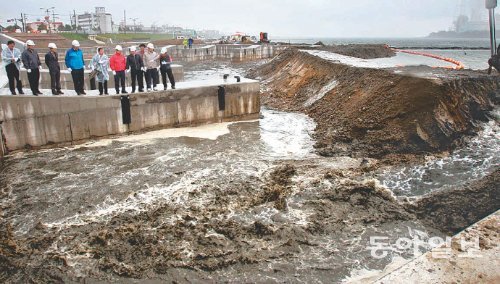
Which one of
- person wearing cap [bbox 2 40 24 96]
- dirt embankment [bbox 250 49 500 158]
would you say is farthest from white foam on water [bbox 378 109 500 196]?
person wearing cap [bbox 2 40 24 96]

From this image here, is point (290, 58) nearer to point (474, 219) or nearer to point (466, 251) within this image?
point (474, 219)

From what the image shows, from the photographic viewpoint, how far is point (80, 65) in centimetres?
1198

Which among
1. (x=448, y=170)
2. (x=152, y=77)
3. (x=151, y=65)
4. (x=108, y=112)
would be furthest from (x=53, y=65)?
(x=448, y=170)

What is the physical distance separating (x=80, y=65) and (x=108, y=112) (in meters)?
1.85

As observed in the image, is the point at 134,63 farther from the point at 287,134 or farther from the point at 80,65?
the point at 287,134

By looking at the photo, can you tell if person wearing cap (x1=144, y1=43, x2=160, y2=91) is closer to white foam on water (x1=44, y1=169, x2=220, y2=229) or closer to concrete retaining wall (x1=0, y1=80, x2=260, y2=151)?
concrete retaining wall (x1=0, y1=80, x2=260, y2=151)

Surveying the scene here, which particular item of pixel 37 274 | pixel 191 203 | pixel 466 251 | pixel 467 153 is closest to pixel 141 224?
pixel 191 203

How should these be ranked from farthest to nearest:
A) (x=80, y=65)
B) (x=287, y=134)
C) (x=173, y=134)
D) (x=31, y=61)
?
(x=287, y=134)
(x=173, y=134)
(x=80, y=65)
(x=31, y=61)

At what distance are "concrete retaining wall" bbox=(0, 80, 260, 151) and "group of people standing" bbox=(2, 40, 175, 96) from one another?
1.54 ft

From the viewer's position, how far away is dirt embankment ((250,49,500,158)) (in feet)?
37.2

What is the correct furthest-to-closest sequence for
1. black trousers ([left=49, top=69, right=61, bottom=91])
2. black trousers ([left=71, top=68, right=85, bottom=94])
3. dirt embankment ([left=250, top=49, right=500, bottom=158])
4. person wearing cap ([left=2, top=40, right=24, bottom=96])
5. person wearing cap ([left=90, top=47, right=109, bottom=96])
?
1. person wearing cap ([left=90, top=47, right=109, bottom=96])
2. black trousers ([left=71, top=68, right=85, bottom=94])
3. black trousers ([left=49, top=69, right=61, bottom=91])
4. dirt embankment ([left=250, top=49, right=500, bottom=158])
5. person wearing cap ([left=2, top=40, right=24, bottom=96])

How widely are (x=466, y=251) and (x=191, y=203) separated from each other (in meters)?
5.68

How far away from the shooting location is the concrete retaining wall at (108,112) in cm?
1155

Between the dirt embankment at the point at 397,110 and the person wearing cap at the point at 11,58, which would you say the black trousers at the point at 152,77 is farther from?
the dirt embankment at the point at 397,110
